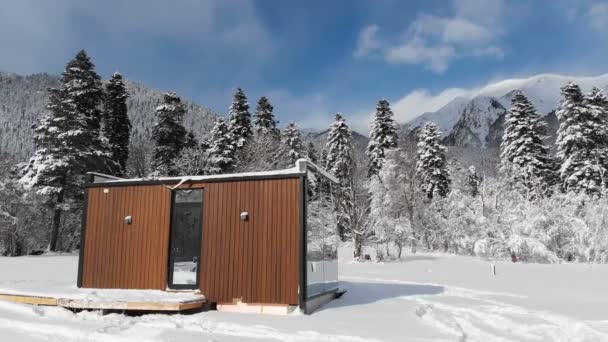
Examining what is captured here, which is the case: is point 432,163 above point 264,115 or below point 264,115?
below

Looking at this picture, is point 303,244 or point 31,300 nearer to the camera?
point 31,300

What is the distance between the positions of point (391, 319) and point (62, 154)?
2300 cm

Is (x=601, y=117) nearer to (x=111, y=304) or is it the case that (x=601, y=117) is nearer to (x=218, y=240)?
(x=218, y=240)

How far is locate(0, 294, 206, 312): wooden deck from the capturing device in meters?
8.20

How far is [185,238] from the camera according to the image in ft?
33.2

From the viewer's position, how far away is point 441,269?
1958cm

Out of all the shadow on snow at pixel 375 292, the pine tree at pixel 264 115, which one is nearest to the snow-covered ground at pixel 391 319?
the shadow on snow at pixel 375 292

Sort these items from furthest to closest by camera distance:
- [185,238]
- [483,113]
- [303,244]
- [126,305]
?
[483,113] < [185,238] < [303,244] < [126,305]

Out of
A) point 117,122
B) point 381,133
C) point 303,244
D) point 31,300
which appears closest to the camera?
point 31,300

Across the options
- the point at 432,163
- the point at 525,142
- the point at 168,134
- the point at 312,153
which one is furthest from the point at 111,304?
the point at 312,153

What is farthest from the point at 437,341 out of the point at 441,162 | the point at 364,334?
the point at 441,162

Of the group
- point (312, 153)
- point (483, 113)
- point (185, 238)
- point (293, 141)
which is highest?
point (483, 113)

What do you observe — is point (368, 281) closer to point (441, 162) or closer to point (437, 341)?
point (437, 341)

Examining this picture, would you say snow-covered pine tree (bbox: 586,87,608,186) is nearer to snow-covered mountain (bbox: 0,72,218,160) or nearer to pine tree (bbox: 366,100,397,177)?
pine tree (bbox: 366,100,397,177)
